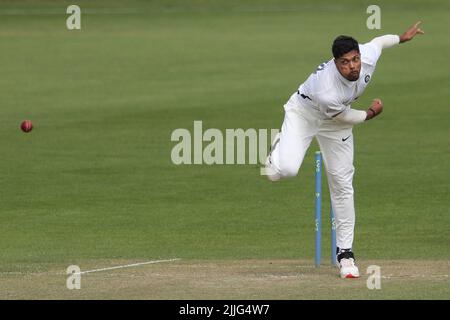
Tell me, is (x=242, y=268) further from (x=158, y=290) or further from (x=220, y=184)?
(x=220, y=184)

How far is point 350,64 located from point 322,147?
1101 millimetres

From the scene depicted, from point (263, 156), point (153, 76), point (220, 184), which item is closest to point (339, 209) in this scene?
point (220, 184)

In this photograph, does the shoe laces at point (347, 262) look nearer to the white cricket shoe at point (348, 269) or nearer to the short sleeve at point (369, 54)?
the white cricket shoe at point (348, 269)

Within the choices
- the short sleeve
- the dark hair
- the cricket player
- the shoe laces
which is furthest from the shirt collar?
the shoe laces

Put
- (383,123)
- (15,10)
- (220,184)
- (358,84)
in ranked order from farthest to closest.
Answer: (15,10)
(383,123)
(220,184)
(358,84)

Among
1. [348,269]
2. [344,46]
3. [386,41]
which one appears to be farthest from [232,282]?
[386,41]

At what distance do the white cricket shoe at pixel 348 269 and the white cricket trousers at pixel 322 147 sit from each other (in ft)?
1.15

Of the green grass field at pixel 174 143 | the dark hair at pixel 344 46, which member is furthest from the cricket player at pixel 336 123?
the green grass field at pixel 174 143

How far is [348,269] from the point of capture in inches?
548

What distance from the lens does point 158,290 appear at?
13156 mm

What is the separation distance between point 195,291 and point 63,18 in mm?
45553

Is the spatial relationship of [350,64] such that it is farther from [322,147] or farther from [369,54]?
[322,147]

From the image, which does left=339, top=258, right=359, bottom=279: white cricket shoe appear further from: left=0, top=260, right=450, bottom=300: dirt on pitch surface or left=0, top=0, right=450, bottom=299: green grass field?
left=0, top=0, right=450, bottom=299: green grass field

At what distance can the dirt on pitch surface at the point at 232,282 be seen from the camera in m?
12.8
